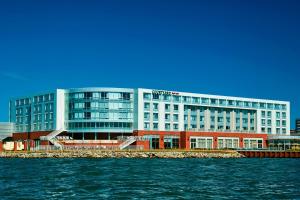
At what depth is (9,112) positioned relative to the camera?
→ 478 ft

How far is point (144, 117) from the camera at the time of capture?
5030 inches

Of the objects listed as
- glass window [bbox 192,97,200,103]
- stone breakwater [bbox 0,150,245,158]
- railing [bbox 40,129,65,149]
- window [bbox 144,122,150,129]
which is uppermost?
glass window [bbox 192,97,200,103]

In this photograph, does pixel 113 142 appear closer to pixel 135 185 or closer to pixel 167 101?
pixel 167 101

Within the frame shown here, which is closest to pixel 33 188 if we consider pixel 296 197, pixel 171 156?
pixel 296 197

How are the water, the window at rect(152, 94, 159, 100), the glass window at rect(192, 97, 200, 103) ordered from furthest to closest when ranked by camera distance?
the glass window at rect(192, 97, 200, 103)
the window at rect(152, 94, 159, 100)
the water

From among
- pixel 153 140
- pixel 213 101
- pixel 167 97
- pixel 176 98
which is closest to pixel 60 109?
pixel 153 140

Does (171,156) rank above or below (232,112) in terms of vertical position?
below

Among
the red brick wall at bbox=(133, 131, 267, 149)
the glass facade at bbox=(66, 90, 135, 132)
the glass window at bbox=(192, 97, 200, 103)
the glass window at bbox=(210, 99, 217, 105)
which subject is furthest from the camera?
the glass window at bbox=(210, 99, 217, 105)

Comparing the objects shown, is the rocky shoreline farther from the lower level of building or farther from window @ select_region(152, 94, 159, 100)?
window @ select_region(152, 94, 159, 100)

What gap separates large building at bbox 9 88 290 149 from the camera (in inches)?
4879

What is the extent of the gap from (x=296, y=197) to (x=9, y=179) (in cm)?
2496

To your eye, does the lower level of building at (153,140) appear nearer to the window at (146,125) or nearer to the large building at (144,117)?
the large building at (144,117)

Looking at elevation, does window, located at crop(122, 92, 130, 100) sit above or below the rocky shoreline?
above

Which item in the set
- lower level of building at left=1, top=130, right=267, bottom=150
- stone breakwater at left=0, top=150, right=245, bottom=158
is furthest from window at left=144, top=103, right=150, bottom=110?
stone breakwater at left=0, top=150, right=245, bottom=158
